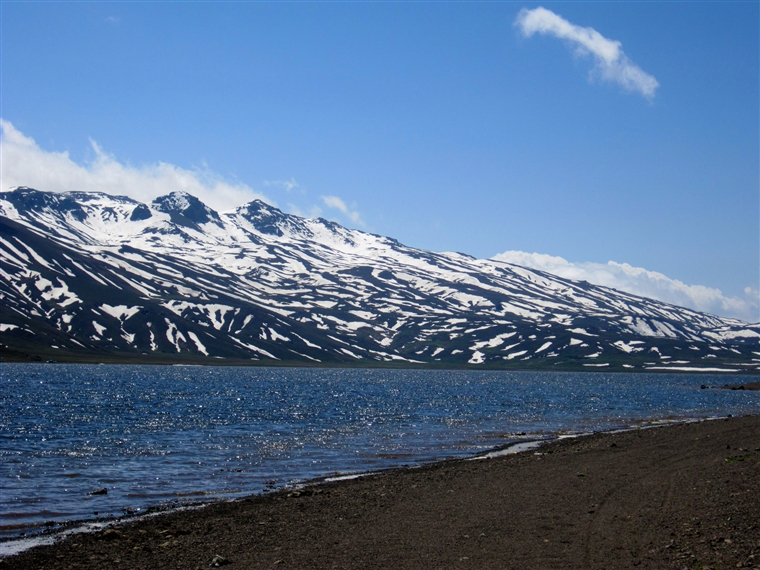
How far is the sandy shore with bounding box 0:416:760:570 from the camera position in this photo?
63.6 ft

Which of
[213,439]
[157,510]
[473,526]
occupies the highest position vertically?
[473,526]

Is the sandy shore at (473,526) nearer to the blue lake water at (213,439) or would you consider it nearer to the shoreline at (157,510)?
the shoreline at (157,510)

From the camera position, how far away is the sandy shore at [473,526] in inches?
763

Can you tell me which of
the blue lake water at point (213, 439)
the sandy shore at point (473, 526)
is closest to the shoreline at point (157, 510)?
the blue lake water at point (213, 439)

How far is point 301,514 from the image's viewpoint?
87.5 feet

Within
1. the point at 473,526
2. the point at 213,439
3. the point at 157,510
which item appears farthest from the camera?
the point at 213,439

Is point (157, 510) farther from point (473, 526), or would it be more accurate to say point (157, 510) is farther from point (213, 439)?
point (213, 439)

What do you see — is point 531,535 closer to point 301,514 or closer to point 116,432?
point 301,514

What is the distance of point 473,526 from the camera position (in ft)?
77.6

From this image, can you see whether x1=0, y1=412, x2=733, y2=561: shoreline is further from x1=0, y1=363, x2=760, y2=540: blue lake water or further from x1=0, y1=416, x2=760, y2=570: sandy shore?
x1=0, y1=416, x2=760, y2=570: sandy shore

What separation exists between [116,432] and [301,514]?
117ft

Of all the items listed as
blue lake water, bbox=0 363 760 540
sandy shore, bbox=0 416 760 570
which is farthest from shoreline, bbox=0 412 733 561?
sandy shore, bbox=0 416 760 570

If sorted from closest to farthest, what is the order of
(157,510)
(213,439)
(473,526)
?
1. (473,526)
2. (157,510)
3. (213,439)

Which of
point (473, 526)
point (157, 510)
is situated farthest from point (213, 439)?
→ point (473, 526)
